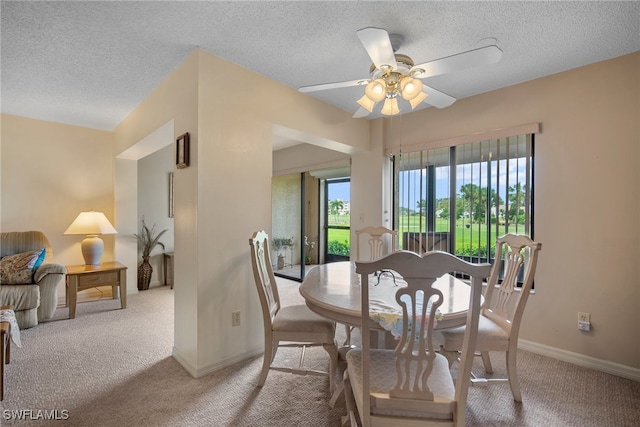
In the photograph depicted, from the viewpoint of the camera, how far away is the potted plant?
448 cm

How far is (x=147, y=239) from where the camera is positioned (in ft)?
15.3

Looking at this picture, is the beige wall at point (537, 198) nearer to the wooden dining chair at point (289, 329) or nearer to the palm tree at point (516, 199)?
the palm tree at point (516, 199)

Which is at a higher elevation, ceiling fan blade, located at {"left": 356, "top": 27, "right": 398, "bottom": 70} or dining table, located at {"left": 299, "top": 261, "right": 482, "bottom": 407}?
ceiling fan blade, located at {"left": 356, "top": 27, "right": 398, "bottom": 70}

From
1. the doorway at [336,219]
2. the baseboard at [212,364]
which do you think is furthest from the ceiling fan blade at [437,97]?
the doorway at [336,219]

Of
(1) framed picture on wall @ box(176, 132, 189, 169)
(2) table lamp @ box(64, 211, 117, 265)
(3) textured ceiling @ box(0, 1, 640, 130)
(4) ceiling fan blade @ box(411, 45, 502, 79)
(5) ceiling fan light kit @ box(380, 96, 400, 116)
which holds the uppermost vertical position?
(3) textured ceiling @ box(0, 1, 640, 130)

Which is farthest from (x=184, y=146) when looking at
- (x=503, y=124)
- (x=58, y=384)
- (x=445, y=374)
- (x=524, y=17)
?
(x=503, y=124)

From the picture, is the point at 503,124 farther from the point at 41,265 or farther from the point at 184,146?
the point at 41,265

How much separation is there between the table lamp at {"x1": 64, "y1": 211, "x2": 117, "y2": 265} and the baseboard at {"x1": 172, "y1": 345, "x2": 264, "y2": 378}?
2125mm

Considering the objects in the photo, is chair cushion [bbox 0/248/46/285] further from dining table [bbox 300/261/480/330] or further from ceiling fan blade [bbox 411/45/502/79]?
ceiling fan blade [bbox 411/45/502/79]

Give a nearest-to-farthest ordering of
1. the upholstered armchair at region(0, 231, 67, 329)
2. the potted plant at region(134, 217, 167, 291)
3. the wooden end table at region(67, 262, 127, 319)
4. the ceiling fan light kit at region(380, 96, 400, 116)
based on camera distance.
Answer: the ceiling fan light kit at region(380, 96, 400, 116)
the upholstered armchair at region(0, 231, 67, 329)
the wooden end table at region(67, 262, 127, 319)
the potted plant at region(134, 217, 167, 291)

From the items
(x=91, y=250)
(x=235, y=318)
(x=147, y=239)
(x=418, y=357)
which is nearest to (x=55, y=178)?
(x=91, y=250)

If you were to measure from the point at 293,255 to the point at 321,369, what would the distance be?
341 cm

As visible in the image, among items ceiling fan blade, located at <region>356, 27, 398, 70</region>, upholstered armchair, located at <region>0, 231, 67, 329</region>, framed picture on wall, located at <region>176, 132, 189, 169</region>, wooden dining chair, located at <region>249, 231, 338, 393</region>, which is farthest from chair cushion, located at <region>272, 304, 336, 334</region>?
upholstered armchair, located at <region>0, 231, 67, 329</region>

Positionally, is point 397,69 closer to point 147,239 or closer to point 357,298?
point 357,298
